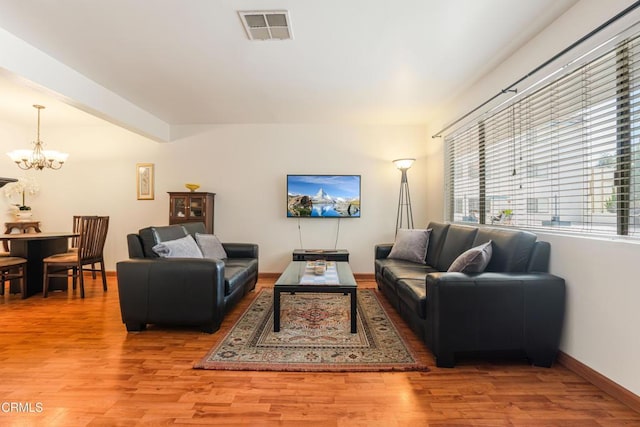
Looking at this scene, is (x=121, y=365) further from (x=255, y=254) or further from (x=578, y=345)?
(x=578, y=345)

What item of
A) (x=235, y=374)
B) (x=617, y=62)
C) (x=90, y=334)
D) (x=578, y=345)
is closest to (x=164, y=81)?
(x=90, y=334)

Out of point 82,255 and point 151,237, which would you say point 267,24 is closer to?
point 151,237

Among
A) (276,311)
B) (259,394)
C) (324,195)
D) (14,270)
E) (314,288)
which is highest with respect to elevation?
(324,195)

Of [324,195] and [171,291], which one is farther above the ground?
[324,195]

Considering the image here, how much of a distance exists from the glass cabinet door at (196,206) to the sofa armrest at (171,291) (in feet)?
6.61

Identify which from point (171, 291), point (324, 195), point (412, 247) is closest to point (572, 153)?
point (412, 247)

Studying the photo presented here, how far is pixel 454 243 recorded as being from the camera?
→ 321 centimetres

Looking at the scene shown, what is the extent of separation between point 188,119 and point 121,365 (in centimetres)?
370

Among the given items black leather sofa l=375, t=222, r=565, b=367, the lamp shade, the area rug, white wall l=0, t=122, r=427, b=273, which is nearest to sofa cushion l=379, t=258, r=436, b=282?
the area rug

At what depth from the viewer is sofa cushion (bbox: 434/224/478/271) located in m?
3.02

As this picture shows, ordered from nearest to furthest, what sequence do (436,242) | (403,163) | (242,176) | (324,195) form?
(436,242)
(403,163)
(324,195)
(242,176)

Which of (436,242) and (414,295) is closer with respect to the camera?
(414,295)

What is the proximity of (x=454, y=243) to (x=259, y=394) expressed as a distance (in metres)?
2.40

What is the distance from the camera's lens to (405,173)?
15.8 ft
